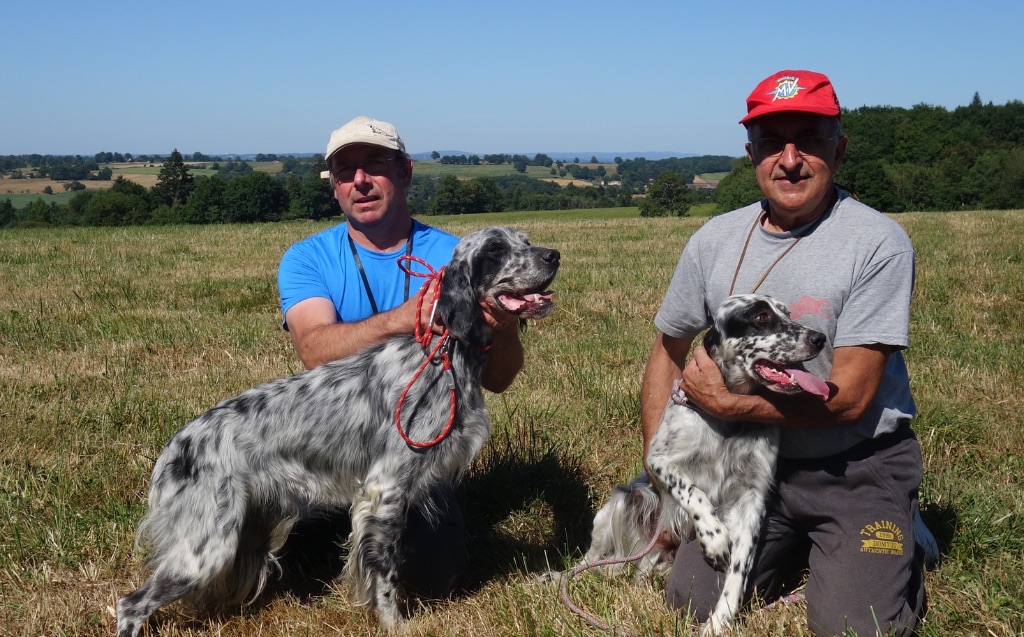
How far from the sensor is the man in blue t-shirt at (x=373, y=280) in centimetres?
358

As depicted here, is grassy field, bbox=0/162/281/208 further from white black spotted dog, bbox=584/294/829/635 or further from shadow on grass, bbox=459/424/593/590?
white black spotted dog, bbox=584/294/829/635

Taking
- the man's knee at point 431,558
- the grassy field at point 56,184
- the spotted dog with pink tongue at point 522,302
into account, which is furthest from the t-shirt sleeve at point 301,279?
the grassy field at point 56,184

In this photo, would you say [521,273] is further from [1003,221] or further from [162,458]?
[1003,221]

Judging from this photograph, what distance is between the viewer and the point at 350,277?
13.0ft

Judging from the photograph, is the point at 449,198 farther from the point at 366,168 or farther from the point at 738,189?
the point at 366,168

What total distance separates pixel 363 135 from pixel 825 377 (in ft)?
7.22

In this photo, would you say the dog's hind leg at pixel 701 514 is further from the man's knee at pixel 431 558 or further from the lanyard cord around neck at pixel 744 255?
the man's knee at pixel 431 558

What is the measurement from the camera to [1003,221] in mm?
16625

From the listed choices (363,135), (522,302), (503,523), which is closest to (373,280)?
(363,135)

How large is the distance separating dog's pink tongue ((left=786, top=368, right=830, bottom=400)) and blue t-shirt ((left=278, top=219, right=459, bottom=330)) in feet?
5.59

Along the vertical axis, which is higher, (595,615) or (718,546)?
(718,546)

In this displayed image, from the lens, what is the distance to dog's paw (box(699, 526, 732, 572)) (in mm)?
3174

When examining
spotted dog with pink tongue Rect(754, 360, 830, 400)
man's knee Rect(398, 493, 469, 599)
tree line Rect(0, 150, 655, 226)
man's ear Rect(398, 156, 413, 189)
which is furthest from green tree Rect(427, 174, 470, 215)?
spotted dog with pink tongue Rect(754, 360, 830, 400)

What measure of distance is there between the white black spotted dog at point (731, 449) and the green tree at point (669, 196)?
5274cm
